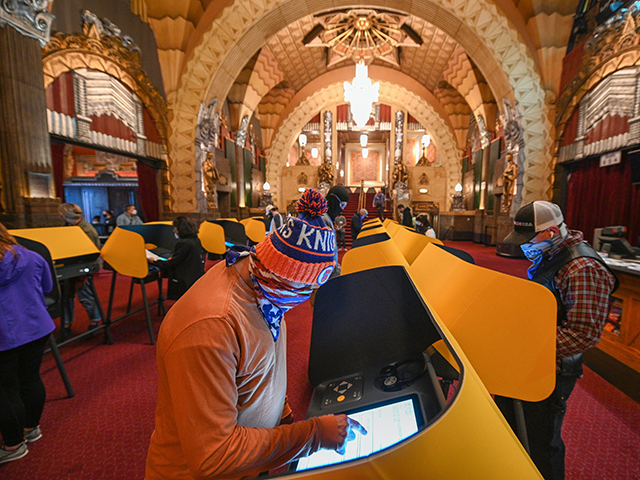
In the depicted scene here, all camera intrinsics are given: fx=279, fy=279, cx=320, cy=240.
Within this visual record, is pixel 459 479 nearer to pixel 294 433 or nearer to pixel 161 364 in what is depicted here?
pixel 294 433

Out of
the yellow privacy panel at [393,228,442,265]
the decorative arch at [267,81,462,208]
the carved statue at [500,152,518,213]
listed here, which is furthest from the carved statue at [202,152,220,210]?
the carved statue at [500,152,518,213]

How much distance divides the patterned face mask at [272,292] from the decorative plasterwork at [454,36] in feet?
33.5

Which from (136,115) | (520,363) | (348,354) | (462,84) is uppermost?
(462,84)

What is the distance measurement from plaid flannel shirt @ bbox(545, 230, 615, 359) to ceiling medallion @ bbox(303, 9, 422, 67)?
14969 mm

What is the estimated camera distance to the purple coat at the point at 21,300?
1700mm

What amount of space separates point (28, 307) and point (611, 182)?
10880mm

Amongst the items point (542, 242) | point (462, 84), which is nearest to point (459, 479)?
point (542, 242)

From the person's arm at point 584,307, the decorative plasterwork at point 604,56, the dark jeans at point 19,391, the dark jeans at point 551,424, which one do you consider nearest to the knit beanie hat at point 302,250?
the person's arm at point 584,307

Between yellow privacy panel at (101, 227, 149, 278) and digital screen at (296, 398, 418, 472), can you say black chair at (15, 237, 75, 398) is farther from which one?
digital screen at (296, 398, 418, 472)

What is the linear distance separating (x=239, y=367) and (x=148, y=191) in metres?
10.8

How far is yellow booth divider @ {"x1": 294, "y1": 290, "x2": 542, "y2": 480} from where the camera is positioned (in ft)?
1.53

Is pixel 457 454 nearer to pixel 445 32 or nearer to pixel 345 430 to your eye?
pixel 345 430

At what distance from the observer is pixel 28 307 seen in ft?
5.97

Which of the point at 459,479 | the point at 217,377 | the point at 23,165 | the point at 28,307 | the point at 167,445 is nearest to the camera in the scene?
the point at 459,479
